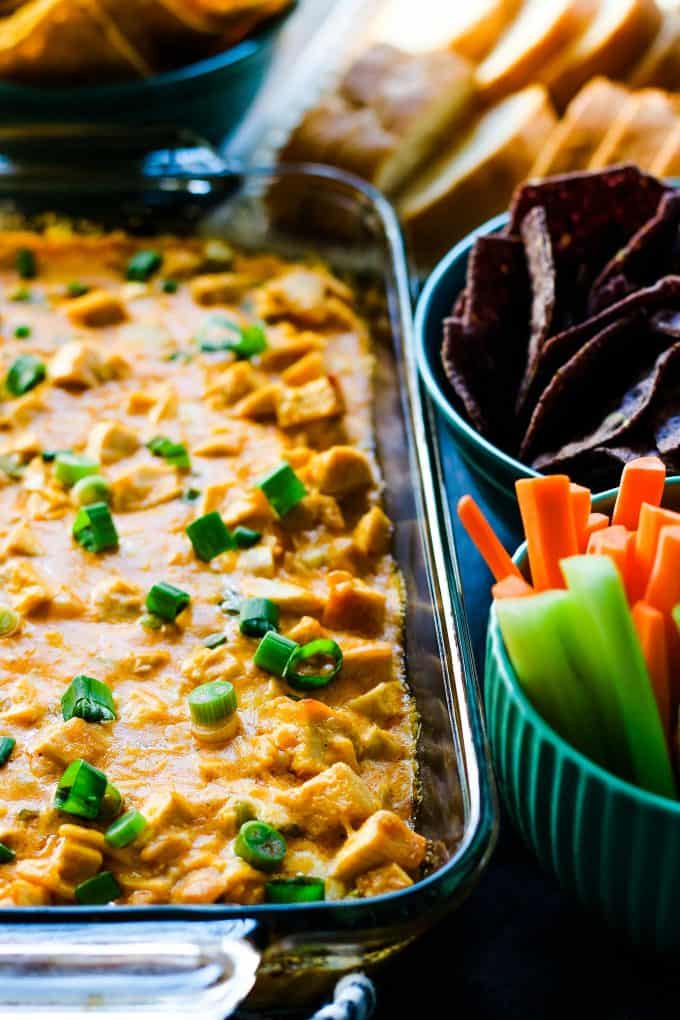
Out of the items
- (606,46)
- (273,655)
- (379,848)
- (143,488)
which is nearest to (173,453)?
(143,488)

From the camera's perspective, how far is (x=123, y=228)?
2.92 meters

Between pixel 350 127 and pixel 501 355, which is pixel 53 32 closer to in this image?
pixel 350 127

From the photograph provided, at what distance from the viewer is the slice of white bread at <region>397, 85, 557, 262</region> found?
2.80 meters

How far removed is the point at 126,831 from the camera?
5.50 feet

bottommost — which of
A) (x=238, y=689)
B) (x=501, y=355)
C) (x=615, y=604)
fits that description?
(x=238, y=689)

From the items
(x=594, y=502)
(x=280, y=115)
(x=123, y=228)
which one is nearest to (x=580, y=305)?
(x=594, y=502)

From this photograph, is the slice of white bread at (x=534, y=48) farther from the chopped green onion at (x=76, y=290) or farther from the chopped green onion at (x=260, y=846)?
the chopped green onion at (x=260, y=846)

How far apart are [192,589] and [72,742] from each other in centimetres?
38

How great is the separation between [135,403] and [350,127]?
926mm

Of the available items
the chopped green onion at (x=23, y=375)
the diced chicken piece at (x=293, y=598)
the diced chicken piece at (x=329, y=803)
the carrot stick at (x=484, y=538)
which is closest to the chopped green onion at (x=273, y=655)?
the diced chicken piece at (x=293, y=598)

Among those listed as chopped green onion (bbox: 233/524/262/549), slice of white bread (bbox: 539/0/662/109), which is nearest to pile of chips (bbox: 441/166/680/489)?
chopped green onion (bbox: 233/524/262/549)

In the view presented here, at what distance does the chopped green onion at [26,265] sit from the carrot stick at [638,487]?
1.67 metres

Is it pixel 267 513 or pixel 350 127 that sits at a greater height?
pixel 350 127

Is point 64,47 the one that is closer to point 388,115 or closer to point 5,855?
point 388,115
